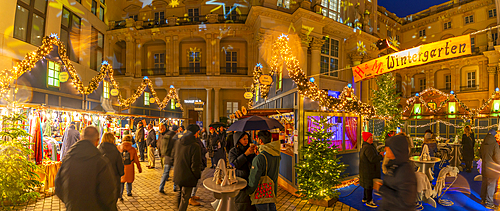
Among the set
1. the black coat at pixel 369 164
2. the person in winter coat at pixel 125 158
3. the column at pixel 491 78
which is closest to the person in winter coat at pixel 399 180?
the black coat at pixel 369 164

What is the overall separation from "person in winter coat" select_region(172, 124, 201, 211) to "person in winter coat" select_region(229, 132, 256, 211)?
863 mm

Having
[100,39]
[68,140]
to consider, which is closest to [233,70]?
[100,39]

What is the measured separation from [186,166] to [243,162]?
4.17ft

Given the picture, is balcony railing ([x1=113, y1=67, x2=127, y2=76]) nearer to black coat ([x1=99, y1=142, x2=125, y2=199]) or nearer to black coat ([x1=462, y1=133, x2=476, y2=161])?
black coat ([x1=99, y1=142, x2=125, y2=199])

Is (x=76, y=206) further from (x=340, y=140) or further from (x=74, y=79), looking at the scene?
(x=74, y=79)

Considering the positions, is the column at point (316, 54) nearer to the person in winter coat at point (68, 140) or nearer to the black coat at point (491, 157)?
the black coat at point (491, 157)

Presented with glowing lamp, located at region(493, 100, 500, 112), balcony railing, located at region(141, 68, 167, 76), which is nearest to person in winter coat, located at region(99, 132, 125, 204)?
glowing lamp, located at region(493, 100, 500, 112)

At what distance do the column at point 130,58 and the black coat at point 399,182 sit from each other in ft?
79.7

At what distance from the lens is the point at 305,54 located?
19016mm

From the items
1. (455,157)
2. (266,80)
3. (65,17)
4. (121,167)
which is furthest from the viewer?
(65,17)

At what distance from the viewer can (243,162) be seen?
3.91 m

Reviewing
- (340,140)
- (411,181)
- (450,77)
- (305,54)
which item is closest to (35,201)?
(411,181)

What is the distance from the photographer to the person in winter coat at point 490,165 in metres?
5.13

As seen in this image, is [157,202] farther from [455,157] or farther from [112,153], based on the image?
[455,157]
